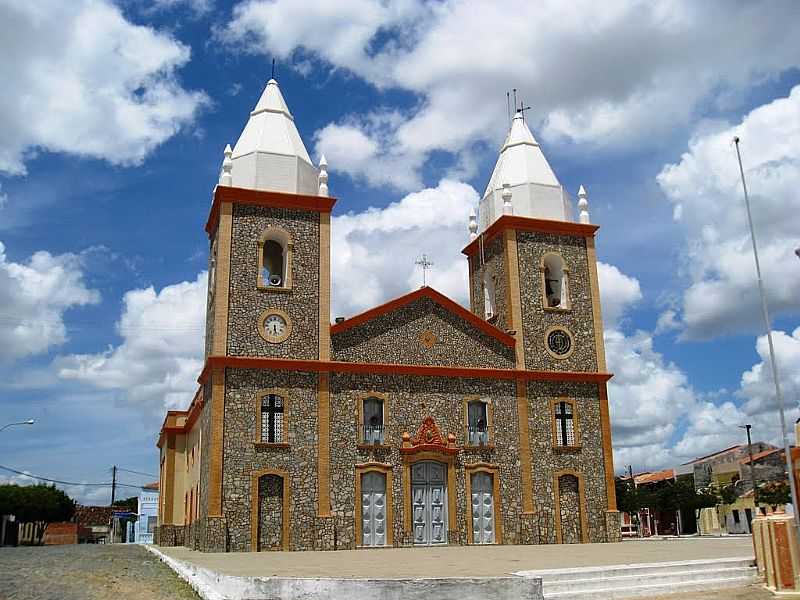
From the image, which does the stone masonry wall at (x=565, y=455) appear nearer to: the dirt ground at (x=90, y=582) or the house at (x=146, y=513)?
the dirt ground at (x=90, y=582)

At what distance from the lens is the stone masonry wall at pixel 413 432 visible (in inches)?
1006

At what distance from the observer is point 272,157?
91.8 ft

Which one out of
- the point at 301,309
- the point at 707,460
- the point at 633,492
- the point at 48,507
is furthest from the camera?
the point at 707,460

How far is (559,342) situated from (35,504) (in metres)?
44.2

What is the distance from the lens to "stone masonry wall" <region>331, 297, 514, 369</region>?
27.0m

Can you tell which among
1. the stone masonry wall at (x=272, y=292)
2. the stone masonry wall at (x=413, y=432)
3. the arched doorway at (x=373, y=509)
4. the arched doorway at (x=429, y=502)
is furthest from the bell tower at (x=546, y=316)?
the stone masonry wall at (x=272, y=292)

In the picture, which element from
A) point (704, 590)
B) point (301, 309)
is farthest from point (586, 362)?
point (704, 590)

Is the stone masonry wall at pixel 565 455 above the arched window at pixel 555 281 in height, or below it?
below

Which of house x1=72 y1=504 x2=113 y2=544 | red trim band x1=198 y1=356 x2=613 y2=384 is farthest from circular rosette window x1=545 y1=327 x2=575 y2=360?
house x1=72 y1=504 x2=113 y2=544

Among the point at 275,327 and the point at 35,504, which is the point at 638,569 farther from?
the point at 35,504

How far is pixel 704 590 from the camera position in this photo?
42.8ft

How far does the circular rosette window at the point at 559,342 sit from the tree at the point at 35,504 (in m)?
41.8

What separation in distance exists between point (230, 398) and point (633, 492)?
37066mm

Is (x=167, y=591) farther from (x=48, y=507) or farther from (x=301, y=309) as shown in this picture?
(x=48, y=507)
